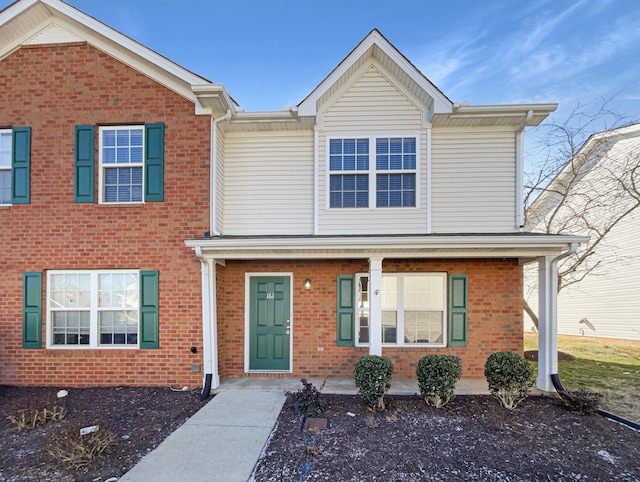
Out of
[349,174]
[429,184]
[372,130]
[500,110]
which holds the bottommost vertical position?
[429,184]

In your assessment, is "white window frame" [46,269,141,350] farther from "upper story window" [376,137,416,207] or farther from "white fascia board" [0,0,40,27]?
"upper story window" [376,137,416,207]

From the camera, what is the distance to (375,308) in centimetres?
643

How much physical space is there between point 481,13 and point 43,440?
13419mm

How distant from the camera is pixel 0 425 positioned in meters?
5.10

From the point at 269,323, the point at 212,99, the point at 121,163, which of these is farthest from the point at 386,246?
the point at 121,163

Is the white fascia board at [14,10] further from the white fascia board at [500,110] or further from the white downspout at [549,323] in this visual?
the white downspout at [549,323]

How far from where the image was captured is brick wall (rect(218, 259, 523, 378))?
7.33m

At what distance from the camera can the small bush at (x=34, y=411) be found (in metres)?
4.98

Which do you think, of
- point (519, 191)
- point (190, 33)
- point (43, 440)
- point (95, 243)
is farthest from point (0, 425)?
point (190, 33)

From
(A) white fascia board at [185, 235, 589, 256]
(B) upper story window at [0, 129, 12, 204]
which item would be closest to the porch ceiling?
(A) white fascia board at [185, 235, 589, 256]

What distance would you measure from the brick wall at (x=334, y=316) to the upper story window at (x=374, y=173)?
4.30ft

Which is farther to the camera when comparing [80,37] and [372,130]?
[372,130]

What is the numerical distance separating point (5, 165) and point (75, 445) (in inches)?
233

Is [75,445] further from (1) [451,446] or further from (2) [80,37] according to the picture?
(2) [80,37]
